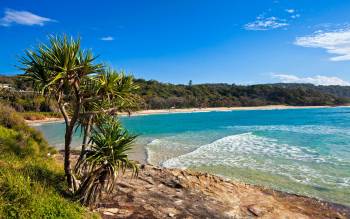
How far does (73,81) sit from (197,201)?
473 cm

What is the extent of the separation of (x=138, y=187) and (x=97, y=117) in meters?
2.70

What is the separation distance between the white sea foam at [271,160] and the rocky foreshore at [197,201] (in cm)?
377

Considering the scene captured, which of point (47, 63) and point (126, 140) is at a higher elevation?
point (47, 63)

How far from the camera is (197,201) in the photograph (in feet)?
30.4

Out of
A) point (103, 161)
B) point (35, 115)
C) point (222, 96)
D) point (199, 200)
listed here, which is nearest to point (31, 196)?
point (103, 161)

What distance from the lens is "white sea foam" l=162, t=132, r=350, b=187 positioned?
1525cm

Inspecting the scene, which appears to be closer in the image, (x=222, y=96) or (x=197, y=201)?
(x=197, y=201)

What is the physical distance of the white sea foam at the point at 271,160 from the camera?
50.0 ft

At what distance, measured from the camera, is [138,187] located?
986 cm

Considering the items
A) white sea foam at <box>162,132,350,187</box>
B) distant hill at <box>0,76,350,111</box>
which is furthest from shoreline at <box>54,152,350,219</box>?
distant hill at <box>0,76,350,111</box>

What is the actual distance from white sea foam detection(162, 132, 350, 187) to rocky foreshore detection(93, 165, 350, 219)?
377cm

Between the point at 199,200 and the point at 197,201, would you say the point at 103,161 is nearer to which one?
the point at 197,201

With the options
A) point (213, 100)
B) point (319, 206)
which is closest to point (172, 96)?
point (213, 100)

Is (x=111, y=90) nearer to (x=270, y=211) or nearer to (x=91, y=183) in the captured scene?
(x=91, y=183)
